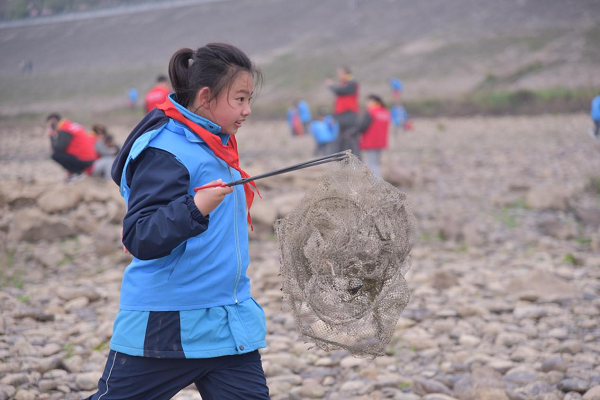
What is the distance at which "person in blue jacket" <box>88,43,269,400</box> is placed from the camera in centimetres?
203

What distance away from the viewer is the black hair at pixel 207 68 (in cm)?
215

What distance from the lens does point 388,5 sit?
160 ft

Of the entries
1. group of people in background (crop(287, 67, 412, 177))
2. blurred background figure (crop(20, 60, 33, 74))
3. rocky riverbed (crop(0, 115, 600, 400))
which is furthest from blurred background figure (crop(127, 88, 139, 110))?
rocky riverbed (crop(0, 115, 600, 400))

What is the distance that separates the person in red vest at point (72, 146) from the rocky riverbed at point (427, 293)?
1.38 ft

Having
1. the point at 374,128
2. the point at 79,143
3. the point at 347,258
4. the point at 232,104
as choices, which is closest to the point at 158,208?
the point at 232,104

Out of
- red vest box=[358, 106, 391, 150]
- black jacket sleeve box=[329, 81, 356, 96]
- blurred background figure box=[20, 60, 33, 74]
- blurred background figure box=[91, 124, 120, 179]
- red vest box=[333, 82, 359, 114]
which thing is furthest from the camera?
blurred background figure box=[20, 60, 33, 74]

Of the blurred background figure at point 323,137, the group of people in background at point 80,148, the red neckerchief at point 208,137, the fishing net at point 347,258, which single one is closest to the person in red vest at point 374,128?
the blurred background figure at point 323,137

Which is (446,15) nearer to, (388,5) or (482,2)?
(482,2)

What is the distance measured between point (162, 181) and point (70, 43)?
85.1 feet

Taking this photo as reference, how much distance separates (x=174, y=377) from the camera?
2.12 metres

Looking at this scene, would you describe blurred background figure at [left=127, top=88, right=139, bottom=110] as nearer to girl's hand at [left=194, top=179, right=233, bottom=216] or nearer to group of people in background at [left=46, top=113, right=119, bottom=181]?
group of people in background at [left=46, top=113, right=119, bottom=181]

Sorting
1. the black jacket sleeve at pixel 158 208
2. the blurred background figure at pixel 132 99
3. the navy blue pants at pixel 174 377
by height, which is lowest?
the navy blue pants at pixel 174 377

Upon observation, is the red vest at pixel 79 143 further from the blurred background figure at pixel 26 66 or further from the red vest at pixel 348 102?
the blurred background figure at pixel 26 66

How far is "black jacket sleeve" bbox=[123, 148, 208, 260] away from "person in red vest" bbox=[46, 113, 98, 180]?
8.69 meters
